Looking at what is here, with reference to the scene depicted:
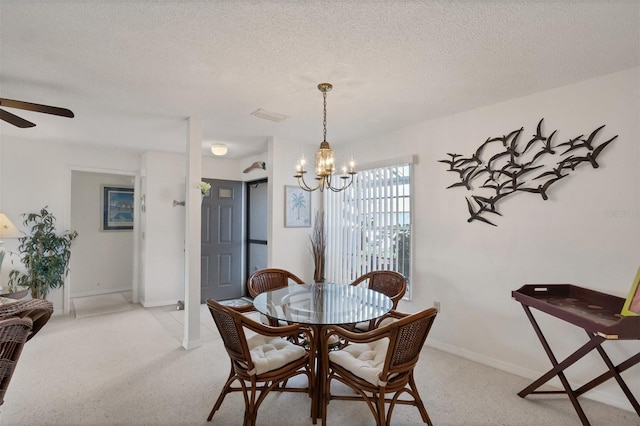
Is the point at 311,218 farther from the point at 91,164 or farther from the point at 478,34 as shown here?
the point at 91,164

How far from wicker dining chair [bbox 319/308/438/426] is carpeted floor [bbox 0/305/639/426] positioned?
0.32 metres

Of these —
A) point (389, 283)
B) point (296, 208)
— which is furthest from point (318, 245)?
point (389, 283)

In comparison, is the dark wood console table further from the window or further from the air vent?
the air vent

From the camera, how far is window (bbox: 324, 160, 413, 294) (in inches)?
144

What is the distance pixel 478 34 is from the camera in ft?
6.04

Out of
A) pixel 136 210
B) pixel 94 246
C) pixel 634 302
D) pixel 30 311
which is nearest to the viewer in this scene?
pixel 30 311

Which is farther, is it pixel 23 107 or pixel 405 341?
pixel 23 107

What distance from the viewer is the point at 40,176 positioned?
4316 mm

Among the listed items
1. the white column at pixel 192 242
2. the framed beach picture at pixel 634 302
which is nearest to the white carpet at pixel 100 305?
the white column at pixel 192 242

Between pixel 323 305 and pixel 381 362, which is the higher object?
pixel 323 305

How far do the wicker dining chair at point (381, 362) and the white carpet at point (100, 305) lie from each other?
13.3 feet

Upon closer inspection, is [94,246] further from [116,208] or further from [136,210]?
[136,210]

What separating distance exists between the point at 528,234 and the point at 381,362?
1765mm

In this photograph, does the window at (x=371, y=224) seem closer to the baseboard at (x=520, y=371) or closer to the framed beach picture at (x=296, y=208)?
the framed beach picture at (x=296, y=208)
